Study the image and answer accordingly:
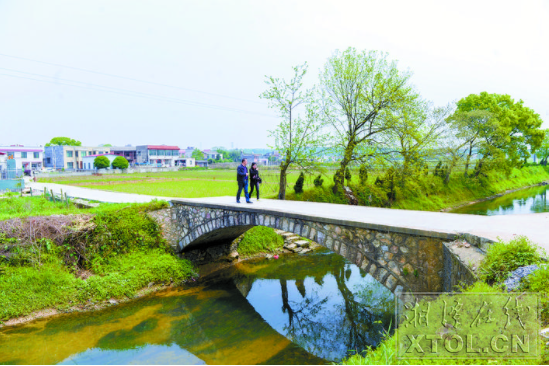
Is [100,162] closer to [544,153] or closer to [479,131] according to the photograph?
[479,131]

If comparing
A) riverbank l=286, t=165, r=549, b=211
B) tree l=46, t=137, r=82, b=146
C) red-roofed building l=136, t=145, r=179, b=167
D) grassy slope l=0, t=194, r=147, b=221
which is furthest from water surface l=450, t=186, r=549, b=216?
tree l=46, t=137, r=82, b=146

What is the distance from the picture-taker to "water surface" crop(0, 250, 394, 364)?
8.84 metres

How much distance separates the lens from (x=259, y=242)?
55.7 ft

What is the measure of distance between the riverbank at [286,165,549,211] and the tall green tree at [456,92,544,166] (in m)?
3.55

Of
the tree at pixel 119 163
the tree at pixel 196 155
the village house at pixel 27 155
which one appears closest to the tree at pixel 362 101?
the tree at pixel 119 163

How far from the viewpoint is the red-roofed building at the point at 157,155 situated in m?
74.9

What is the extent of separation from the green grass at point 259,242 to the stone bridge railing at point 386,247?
4.56 m

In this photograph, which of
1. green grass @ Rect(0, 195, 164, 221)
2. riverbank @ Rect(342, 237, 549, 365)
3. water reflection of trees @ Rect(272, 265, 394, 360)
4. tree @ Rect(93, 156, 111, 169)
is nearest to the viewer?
riverbank @ Rect(342, 237, 549, 365)

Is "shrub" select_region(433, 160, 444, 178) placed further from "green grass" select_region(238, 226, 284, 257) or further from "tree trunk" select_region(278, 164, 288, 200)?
"green grass" select_region(238, 226, 284, 257)

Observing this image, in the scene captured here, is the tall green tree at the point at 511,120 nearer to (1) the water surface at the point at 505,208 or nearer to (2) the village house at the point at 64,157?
(1) the water surface at the point at 505,208

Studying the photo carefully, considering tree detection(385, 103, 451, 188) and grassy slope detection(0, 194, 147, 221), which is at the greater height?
tree detection(385, 103, 451, 188)

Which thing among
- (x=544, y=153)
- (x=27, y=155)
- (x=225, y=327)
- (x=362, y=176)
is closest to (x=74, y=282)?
(x=225, y=327)

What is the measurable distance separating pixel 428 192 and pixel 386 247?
2378cm

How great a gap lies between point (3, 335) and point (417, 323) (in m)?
10.8
